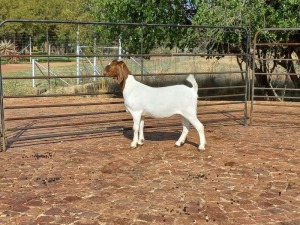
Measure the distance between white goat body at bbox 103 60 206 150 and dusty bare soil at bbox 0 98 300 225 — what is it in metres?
0.62

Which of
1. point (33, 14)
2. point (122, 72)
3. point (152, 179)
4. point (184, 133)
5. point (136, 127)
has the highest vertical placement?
point (33, 14)

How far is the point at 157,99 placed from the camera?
19.6 ft

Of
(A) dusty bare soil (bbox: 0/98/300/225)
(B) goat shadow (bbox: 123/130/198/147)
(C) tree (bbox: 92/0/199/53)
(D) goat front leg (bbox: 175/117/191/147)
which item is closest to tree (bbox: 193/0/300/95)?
(C) tree (bbox: 92/0/199/53)

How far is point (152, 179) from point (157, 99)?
1552 mm

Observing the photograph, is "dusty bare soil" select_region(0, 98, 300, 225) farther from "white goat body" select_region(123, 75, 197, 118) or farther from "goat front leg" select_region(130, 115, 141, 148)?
"white goat body" select_region(123, 75, 197, 118)

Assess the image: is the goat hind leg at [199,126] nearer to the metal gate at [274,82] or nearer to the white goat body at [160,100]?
the white goat body at [160,100]

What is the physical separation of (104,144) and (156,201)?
2.65 m

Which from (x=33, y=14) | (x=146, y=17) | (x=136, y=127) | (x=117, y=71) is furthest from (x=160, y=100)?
(x=33, y=14)

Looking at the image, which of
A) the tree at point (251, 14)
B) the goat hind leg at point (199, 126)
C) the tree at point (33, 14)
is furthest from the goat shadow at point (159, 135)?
the tree at point (33, 14)

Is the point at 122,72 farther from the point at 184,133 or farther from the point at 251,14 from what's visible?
the point at 251,14

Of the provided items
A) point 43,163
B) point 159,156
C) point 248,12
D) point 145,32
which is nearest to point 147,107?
point 159,156

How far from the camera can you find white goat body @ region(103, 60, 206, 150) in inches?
234

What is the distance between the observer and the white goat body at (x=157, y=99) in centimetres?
595

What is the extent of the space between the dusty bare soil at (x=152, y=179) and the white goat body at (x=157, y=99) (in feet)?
2.02
